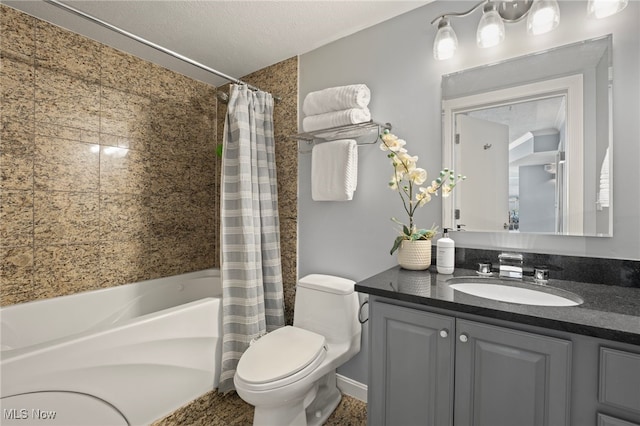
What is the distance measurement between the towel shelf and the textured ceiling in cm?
68

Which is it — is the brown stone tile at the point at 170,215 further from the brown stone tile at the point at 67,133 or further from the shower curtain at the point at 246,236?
the shower curtain at the point at 246,236

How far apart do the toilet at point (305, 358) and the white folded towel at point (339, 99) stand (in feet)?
3.58

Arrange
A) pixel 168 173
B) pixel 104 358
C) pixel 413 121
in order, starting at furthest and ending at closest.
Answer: pixel 168 173 → pixel 413 121 → pixel 104 358

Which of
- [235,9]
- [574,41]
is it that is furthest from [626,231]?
[235,9]

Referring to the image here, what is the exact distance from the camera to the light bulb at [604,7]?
1137mm

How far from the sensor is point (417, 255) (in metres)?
1.46

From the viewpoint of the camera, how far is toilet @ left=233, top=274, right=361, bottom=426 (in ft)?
4.47

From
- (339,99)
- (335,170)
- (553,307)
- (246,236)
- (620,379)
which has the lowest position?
(620,379)

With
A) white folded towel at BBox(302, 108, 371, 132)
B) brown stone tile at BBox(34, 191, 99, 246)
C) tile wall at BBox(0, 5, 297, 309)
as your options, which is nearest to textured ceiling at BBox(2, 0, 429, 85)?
tile wall at BBox(0, 5, 297, 309)

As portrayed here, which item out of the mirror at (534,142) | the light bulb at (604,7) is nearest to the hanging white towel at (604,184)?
the mirror at (534,142)

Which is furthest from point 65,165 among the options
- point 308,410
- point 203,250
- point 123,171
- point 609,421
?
point 609,421

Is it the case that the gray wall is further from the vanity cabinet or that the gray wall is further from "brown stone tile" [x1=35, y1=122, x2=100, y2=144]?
"brown stone tile" [x1=35, y1=122, x2=100, y2=144]

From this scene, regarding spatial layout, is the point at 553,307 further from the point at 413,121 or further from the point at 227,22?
the point at 227,22

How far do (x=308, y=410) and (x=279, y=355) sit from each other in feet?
1.89
